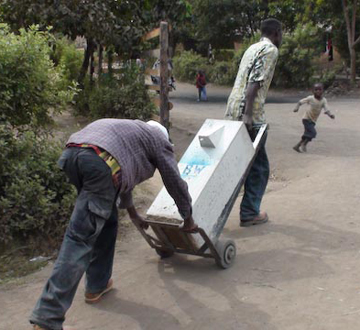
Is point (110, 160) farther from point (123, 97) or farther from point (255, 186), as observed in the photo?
point (123, 97)

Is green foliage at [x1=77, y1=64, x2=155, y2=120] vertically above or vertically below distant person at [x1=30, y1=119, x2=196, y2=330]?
below

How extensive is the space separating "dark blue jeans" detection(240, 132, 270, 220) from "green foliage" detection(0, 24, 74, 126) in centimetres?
186

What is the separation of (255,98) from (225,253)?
1.49 meters

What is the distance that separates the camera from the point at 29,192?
15.1 feet

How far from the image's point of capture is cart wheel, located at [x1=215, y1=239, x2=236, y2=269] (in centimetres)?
410

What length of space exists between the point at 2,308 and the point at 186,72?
2416 centimetres

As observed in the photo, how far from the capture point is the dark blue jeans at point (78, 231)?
306 centimetres

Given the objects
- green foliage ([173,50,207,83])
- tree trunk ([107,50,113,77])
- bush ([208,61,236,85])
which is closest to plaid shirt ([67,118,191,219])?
tree trunk ([107,50,113,77])

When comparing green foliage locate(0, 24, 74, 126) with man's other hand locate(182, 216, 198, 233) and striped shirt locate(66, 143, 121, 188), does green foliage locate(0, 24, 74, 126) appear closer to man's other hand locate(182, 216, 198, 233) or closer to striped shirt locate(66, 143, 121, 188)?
striped shirt locate(66, 143, 121, 188)

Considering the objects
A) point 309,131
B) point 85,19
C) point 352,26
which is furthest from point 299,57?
point 85,19

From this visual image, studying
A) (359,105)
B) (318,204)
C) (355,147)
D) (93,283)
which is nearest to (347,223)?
(318,204)

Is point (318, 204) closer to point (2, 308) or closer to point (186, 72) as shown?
point (2, 308)

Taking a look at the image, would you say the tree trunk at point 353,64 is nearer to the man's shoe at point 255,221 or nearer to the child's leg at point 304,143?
the child's leg at point 304,143

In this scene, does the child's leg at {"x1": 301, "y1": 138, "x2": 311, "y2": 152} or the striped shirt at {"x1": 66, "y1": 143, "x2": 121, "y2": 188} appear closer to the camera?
the striped shirt at {"x1": 66, "y1": 143, "x2": 121, "y2": 188}
